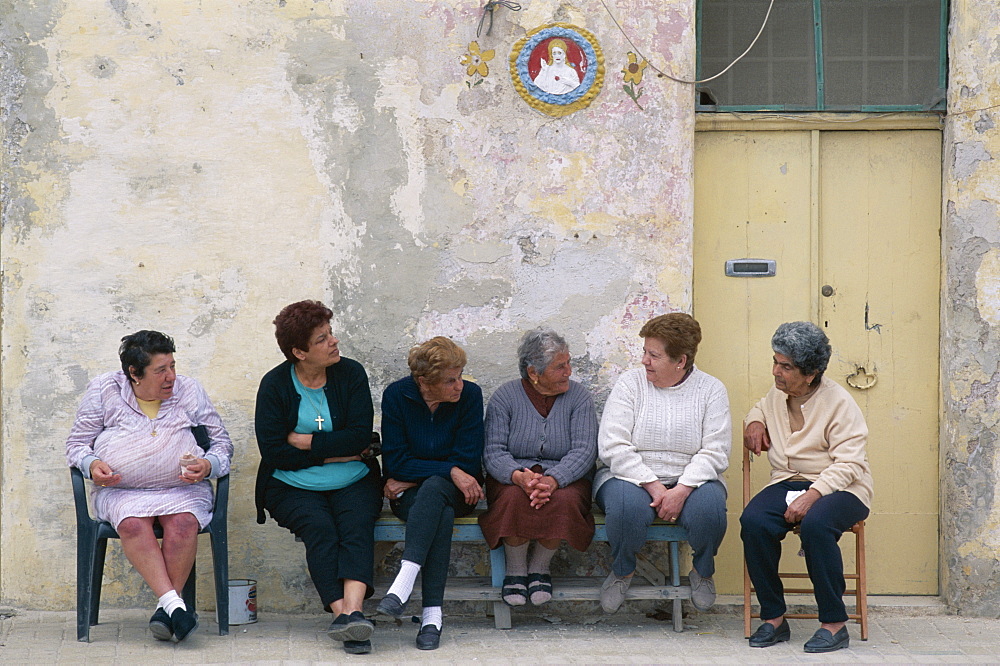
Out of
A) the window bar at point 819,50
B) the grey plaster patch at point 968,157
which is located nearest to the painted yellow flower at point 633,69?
the window bar at point 819,50

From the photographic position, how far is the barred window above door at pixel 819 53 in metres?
5.93

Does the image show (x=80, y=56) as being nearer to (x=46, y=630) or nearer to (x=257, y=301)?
(x=257, y=301)

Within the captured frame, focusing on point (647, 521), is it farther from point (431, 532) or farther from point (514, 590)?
point (431, 532)

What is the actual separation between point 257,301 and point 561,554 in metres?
1.95

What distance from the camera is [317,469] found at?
5352 millimetres

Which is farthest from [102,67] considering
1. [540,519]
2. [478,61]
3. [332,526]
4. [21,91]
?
[540,519]

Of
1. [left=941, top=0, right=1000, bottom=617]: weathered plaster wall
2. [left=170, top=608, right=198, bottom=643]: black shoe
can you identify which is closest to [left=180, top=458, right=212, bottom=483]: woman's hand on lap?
[left=170, top=608, right=198, bottom=643]: black shoe

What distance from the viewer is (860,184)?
596cm

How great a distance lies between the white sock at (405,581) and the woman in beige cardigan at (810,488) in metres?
1.46

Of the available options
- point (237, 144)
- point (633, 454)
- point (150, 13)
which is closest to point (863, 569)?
point (633, 454)

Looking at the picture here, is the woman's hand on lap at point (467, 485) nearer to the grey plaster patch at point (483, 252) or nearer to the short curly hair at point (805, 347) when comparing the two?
the grey plaster patch at point (483, 252)

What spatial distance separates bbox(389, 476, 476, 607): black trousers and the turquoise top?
30 cm

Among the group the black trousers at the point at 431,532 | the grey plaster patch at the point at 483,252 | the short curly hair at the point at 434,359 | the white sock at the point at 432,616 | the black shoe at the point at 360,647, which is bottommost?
the black shoe at the point at 360,647

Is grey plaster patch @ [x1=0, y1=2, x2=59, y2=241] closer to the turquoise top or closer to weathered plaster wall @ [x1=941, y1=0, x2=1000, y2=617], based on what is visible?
the turquoise top
